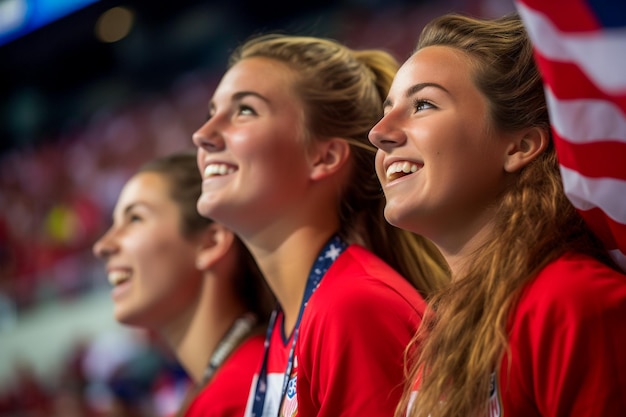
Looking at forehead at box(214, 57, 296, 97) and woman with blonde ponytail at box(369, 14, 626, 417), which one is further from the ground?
forehead at box(214, 57, 296, 97)

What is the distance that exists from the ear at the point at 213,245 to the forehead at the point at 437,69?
1.00 metres

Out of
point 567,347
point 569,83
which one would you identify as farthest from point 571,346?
point 569,83

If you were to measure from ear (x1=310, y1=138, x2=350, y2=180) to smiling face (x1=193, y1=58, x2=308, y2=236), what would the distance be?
3 cm

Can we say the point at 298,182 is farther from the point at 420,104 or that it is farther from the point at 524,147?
the point at 524,147

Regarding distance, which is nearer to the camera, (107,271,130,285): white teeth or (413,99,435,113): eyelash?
(413,99,435,113): eyelash

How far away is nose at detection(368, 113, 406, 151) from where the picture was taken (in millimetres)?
1577

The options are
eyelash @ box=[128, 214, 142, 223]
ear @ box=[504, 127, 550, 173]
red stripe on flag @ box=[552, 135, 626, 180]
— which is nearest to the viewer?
red stripe on flag @ box=[552, 135, 626, 180]

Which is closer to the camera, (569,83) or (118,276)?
(569,83)

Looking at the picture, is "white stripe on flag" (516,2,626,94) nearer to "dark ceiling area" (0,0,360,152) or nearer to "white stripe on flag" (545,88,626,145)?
"white stripe on flag" (545,88,626,145)

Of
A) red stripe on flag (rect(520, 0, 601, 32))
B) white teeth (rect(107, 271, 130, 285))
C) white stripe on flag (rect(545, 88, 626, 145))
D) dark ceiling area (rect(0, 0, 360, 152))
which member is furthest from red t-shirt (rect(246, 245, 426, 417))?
dark ceiling area (rect(0, 0, 360, 152))

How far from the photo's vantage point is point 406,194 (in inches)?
60.3

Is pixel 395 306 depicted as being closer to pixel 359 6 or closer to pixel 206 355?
pixel 206 355

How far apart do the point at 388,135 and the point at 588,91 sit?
464 mm

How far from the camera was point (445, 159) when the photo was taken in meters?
1.52
